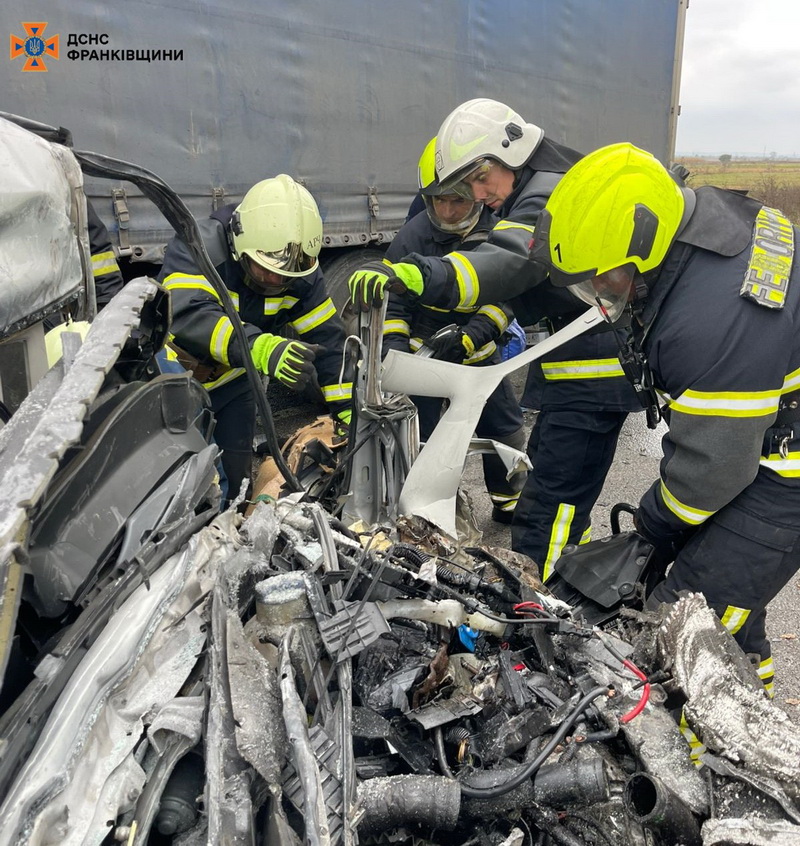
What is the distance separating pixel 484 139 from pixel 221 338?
1.47m

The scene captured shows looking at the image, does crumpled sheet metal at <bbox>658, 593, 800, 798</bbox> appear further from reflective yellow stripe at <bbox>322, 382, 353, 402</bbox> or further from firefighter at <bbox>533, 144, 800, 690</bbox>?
reflective yellow stripe at <bbox>322, 382, 353, 402</bbox>

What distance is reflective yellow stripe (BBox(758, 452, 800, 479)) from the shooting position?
81.6 inches

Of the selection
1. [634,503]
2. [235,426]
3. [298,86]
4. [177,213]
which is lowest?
[634,503]

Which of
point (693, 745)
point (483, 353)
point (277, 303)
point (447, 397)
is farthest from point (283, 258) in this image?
point (693, 745)

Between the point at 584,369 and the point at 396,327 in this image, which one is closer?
the point at 584,369

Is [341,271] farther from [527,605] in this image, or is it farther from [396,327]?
[527,605]

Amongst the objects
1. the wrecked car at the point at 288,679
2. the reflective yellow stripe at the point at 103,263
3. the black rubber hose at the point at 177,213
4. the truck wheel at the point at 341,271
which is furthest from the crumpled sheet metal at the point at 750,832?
the truck wheel at the point at 341,271

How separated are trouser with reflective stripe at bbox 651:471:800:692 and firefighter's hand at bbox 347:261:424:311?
53.6 inches

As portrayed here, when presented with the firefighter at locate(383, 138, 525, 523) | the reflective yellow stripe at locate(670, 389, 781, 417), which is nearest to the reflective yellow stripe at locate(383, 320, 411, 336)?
the firefighter at locate(383, 138, 525, 523)

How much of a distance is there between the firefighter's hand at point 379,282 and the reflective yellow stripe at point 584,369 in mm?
707

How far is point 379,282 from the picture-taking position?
2557mm

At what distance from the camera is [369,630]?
1437mm

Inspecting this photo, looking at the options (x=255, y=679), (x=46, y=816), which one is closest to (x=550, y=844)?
(x=255, y=679)

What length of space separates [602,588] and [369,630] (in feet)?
3.66
